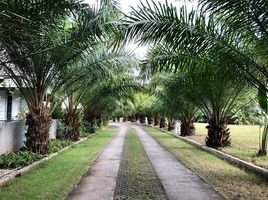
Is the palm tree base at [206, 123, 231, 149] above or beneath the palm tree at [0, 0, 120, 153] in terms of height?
beneath

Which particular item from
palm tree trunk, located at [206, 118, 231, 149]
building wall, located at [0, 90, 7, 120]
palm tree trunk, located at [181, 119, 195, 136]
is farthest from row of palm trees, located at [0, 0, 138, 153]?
palm tree trunk, located at [181, 119, 195, 136]

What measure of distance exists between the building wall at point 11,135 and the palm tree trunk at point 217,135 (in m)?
8.48

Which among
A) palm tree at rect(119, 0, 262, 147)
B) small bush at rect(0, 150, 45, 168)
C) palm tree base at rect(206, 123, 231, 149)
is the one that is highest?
palm tree at rect(119, 0, 262, 147)

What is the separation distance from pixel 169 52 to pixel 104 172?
378 centimetres

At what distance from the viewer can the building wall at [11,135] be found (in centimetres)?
1405

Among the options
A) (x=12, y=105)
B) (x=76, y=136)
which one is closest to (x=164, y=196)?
(x=76, y=136)

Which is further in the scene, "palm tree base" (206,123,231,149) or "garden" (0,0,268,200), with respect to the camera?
"palm tree base" (206,123,231,149)

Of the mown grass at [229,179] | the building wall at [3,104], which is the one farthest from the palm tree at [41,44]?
Answer: the building wall at [3,104]

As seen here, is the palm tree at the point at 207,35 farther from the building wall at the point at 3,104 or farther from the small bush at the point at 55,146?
the building wall at the point at 3,104

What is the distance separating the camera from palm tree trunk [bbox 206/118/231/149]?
63.5ft

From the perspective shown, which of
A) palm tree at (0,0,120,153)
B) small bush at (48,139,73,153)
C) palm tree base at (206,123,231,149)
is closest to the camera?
palm tree at (0,0,120,153)

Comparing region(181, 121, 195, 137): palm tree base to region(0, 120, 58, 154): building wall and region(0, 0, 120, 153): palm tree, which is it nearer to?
region(0, 0, 120, 153): palm tree

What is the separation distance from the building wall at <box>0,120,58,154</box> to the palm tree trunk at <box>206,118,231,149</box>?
8476 millimetres

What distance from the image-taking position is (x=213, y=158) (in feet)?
50.0
